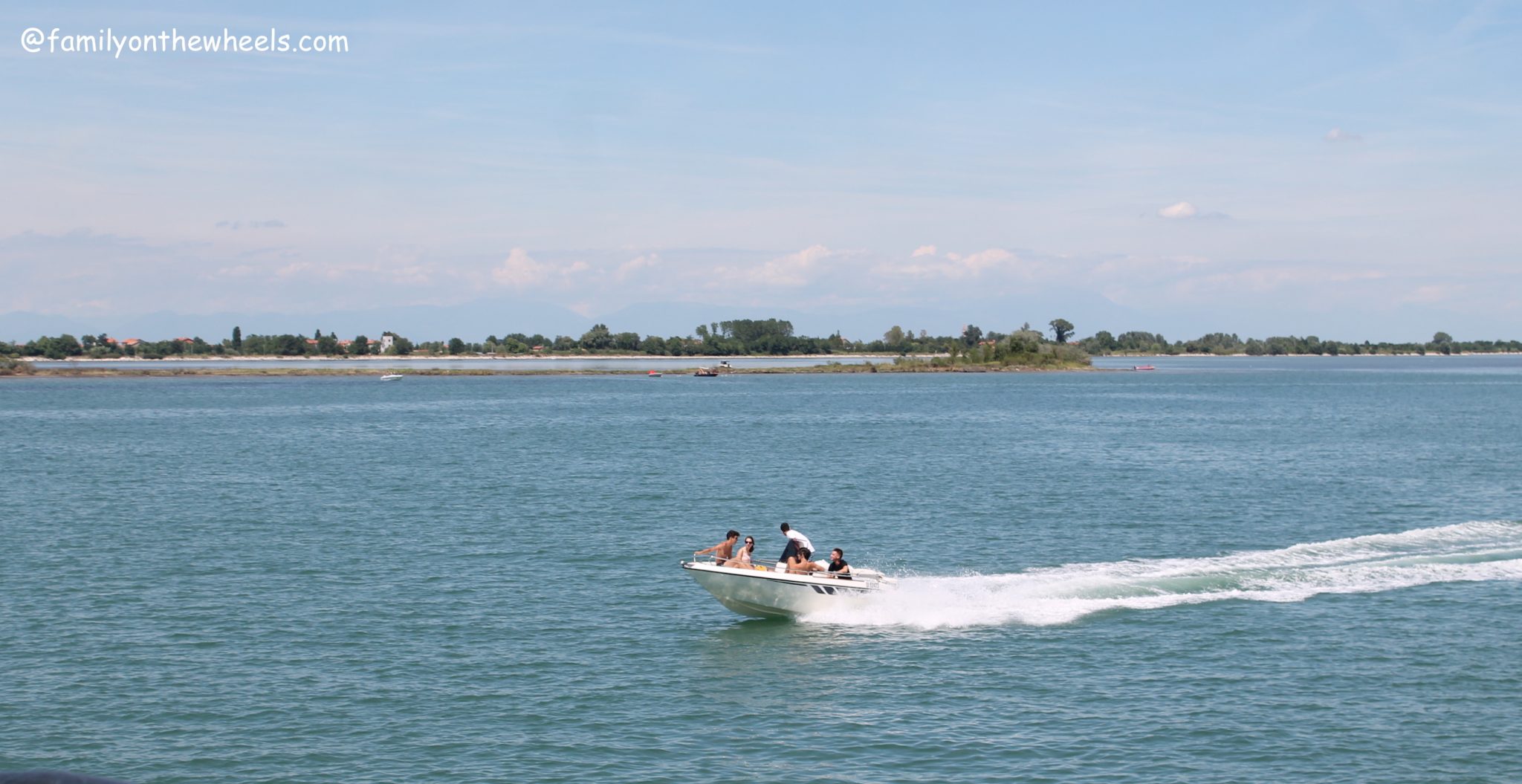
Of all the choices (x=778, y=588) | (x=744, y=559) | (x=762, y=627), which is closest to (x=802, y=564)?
(x=778, y=588)

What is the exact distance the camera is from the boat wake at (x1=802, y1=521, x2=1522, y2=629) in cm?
3328

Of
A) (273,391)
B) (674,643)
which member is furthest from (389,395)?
(674,643)

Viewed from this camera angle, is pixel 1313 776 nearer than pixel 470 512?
Yes

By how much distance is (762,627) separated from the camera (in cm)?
3288

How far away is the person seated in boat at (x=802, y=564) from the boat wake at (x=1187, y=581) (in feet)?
4.53

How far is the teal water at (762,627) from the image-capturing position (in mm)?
23500

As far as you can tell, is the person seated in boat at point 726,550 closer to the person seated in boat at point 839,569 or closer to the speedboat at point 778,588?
the speedboat at point 778,588

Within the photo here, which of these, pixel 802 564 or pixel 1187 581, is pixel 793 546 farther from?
pixel 1187 581

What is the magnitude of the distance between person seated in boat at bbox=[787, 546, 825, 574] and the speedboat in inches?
6.9

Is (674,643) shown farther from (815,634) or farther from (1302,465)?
(1302,465)

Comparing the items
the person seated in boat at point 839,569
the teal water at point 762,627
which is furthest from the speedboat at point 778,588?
the teal water at point 762,627

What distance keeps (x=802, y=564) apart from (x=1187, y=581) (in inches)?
524

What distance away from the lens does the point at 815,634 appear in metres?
31.9

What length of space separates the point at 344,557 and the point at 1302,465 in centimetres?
5723
